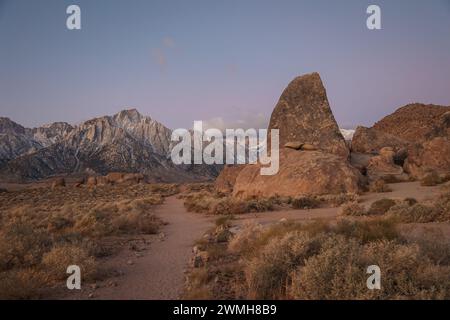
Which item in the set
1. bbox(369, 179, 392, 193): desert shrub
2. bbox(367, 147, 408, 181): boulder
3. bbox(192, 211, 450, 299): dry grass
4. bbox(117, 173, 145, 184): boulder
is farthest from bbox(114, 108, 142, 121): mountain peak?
bbox(192, 211, 450, 299): dry grass

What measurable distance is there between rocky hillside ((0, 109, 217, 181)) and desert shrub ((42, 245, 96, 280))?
80.6 m

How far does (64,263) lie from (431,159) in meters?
26.5

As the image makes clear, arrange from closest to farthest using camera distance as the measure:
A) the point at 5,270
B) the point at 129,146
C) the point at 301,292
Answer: the point at 301,292
the point at 5,270
the point at 129,146

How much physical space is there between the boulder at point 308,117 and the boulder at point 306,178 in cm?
542

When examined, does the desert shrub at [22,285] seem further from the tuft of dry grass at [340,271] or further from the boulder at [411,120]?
the boulder at [411,120]

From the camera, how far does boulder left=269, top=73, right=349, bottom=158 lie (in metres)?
27.9

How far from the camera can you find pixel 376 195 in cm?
1883

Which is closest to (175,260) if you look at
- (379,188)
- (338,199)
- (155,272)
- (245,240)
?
(155,272)

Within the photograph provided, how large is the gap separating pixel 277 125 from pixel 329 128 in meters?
3.94

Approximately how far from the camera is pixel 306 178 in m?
20.5

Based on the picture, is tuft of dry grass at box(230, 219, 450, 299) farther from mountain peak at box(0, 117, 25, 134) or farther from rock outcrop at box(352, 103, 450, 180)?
mountain peak at box(0, 117, 25, 134)

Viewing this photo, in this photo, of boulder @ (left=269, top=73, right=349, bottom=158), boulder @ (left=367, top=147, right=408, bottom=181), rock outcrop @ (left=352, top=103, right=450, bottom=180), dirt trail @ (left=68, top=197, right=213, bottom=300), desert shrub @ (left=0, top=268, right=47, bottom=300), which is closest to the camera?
desert shrub @ (left=0, top=268, right=47, bottom=300)
